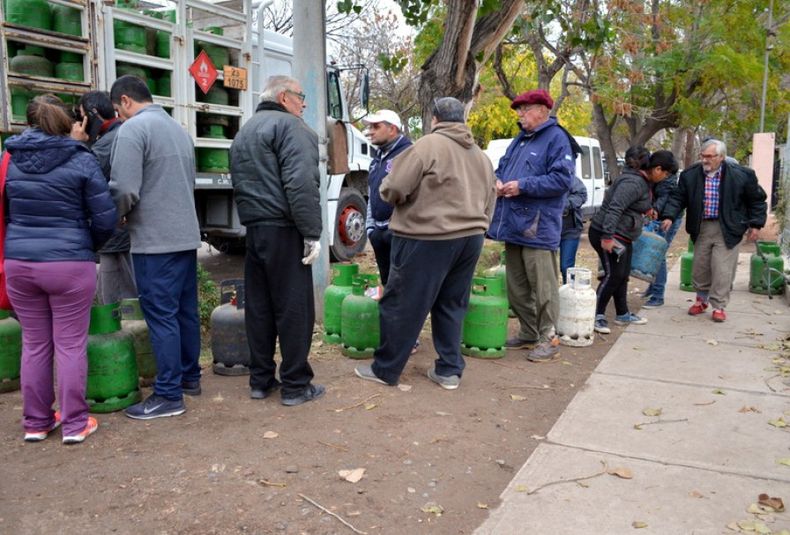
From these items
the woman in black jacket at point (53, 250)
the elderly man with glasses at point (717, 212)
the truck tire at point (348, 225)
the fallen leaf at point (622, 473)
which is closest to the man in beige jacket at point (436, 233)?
→ the fallen leaf at point (622, 473)

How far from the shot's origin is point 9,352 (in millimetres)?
4953

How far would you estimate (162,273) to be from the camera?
442 cm

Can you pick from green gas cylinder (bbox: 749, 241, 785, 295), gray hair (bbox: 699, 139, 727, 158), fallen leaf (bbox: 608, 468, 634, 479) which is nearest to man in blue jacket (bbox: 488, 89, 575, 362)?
fallen leaf (bbox: 608, 468, 634, 479)

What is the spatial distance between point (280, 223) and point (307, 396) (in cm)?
119

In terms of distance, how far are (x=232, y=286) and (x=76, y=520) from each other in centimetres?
239

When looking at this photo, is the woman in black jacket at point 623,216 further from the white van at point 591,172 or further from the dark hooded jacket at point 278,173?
the white van at point 591,172

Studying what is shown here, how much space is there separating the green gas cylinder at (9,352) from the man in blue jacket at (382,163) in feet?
8.65

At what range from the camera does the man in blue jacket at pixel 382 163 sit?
5.36 metres

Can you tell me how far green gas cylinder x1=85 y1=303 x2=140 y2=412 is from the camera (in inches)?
176

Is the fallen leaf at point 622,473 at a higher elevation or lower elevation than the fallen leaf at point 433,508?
higher

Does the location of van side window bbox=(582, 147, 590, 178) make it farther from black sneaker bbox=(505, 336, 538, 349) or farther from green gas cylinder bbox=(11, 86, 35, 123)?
green gas cylinder bbox=(11, 86, 35, 123)

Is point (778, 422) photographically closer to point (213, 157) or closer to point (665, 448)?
point (665, 448)

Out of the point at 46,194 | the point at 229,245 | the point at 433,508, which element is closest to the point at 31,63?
the point at 46,194

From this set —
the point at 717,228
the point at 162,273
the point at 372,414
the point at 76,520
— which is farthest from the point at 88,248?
the point at 717,228
